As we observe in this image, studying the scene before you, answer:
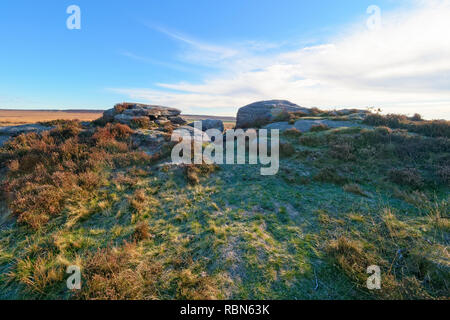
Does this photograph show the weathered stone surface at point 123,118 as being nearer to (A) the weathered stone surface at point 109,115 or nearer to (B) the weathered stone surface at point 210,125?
(A) the weathered stone surface at point 109,115

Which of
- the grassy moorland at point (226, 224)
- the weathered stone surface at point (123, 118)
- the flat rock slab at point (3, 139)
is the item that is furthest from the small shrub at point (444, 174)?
the flat rock slab at point (3, 139)

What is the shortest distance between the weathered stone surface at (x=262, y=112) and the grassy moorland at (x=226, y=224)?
12.3 metres

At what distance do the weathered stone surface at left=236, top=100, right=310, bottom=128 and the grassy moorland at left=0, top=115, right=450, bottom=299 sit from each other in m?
12.3

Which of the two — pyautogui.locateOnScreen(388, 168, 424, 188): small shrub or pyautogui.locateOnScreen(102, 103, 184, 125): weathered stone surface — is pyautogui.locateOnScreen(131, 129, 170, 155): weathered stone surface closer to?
pyautogui.locateOnScreen(102, 103, 184, 125): weathered stone surface

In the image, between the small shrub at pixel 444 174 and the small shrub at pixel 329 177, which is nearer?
the small shrub at pixel 444 174

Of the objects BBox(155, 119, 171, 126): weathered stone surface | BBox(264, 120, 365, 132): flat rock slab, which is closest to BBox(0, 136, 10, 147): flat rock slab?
BBox(155, 119, 171, 126): weathered stone surface

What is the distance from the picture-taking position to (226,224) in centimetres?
591

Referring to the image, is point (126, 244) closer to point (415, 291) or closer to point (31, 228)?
point (31, 228)

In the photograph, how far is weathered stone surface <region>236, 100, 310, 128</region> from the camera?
22.8m

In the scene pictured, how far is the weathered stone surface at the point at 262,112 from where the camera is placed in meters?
22.8

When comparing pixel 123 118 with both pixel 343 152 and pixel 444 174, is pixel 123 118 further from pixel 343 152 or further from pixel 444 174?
pixel 444 174

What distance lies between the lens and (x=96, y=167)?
9.28 m

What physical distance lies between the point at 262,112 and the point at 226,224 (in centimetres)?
2027
